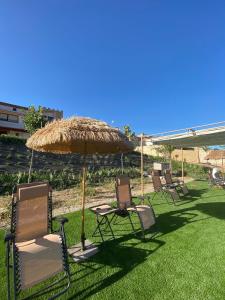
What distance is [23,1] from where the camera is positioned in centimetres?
841

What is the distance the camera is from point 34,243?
3309 mm

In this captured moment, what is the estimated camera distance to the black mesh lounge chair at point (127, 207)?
17.6 feet

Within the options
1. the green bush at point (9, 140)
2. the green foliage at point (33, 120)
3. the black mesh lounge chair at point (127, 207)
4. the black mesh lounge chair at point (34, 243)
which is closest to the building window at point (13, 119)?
the green foliage at point (33, 120)

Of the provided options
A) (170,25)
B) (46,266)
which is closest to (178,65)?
(170,25)

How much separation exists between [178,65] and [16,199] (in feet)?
85.6

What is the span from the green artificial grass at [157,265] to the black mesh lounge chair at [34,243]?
31 cm

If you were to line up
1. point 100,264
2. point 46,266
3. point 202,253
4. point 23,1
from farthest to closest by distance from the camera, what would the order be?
point 23,1 → point 202,253 → point 100,264 → point 46,266

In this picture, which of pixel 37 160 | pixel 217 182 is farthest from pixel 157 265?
pixel 37 160

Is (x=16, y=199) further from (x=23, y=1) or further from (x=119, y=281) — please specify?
(x=23, y=1)

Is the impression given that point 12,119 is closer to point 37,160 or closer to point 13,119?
point 13,119

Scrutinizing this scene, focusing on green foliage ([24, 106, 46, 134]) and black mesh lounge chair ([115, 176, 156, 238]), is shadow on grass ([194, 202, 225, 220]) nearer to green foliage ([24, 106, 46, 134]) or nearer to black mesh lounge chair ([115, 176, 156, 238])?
black mesh lounge chair ([115, 176, 156, 238])

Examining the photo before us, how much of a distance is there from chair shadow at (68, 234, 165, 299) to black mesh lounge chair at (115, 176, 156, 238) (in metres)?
0.53

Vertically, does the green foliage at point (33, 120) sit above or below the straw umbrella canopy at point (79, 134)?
above

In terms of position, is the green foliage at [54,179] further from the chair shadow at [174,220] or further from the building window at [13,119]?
the building window at [13,119]
